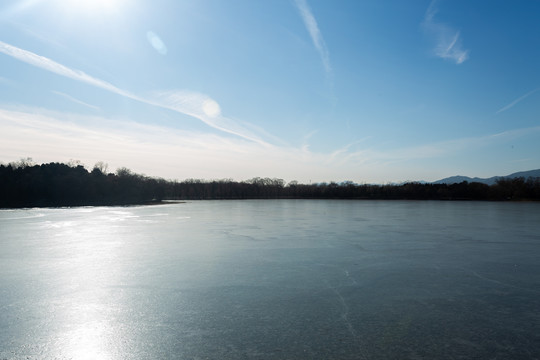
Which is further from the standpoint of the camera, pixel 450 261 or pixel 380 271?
pixel 450 261

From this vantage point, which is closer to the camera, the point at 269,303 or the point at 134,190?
the point at 269,303

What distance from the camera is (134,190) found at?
9112 centimetres

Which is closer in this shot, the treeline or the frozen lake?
the frozen lake

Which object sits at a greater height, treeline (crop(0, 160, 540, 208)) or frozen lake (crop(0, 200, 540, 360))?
treeline (crop(0, 160, 540, 208))

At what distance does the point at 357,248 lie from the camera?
14.5 meters

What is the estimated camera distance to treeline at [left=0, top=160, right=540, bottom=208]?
7394 centimetres

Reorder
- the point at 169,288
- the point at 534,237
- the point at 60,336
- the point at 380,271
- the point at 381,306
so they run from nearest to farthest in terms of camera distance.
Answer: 1. the point at 60,336
2. the point at 381,306
3. the point at 169,288
4. the point at 380,271
5. the point at 534,237

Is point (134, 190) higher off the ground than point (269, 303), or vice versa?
point (134, 190)

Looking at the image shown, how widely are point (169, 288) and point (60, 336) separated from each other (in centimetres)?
308

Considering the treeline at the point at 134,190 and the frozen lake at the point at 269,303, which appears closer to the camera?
the frozen lake at the point at 269,303

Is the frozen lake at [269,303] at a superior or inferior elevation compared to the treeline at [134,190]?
inferior

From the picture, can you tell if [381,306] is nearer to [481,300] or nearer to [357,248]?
[481,300]

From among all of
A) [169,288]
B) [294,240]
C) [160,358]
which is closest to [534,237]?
[294,240]

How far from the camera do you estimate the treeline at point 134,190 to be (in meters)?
73.9
